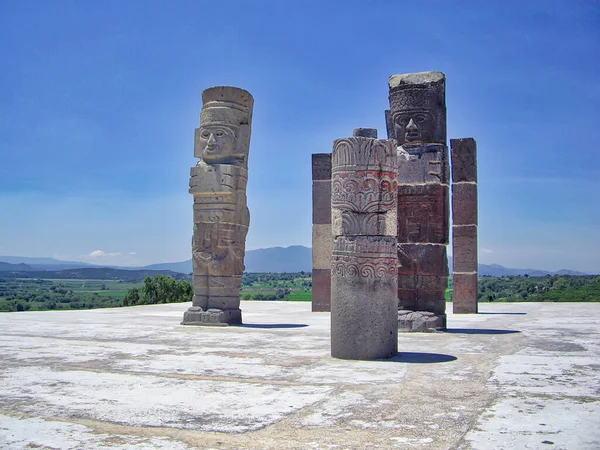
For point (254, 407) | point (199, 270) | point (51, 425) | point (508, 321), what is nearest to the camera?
point (51, 425)

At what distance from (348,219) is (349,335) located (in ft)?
4.46

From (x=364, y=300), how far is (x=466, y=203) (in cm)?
953

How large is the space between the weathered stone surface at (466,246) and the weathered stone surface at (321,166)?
3.52m

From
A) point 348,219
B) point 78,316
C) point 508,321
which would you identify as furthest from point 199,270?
point 508,321

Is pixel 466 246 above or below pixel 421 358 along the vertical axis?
above

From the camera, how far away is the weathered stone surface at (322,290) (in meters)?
16.4

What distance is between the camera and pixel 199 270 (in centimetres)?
1212

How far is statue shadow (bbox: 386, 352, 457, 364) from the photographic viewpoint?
7401 millimetres

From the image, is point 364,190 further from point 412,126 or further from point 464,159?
point 464,159

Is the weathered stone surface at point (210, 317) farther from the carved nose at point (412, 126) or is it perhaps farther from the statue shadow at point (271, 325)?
the carved nose at point (412, 126)

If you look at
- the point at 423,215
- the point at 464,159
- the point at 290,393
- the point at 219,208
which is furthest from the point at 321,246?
the point at 290,393

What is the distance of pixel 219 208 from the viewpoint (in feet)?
39.1

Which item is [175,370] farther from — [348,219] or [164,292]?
[164,292]

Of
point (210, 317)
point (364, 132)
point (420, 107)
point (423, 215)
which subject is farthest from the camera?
point (210, 317)
